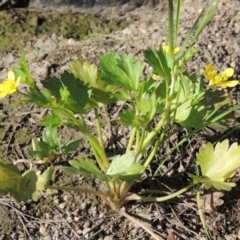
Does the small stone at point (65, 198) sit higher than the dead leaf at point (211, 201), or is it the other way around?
the small stone at point (65, 198)

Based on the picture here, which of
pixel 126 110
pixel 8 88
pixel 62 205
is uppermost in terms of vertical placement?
pixel 8 88

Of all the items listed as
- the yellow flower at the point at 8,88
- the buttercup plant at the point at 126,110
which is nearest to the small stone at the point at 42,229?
the buttercup plant at the point at 126,110

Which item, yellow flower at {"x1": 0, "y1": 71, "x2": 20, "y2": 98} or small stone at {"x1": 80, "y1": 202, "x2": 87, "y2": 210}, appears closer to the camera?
yellow flower at {"x1": 0, "y1": 71, "x2": 20, "y2": 98}

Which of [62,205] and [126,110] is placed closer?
[126,110]

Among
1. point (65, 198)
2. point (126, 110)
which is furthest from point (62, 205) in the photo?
point (126, 110)

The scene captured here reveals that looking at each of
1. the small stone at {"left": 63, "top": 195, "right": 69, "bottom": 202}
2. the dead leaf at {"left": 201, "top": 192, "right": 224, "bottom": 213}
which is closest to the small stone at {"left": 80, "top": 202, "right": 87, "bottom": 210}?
the small stone at {"left": 63, "top": 195, "right": 69, "bottom": 202}

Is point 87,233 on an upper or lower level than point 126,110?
lower

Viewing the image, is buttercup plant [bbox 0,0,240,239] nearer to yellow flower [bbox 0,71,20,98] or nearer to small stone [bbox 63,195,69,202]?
yellow flower [bbox 0,71,20,98]

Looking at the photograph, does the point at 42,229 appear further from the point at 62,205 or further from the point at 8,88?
the point at 8,88

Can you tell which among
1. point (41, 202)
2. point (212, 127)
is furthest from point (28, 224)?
point (212, 127)

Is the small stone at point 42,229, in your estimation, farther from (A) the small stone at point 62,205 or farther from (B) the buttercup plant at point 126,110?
(B) the buttercup plant at point 126,110
